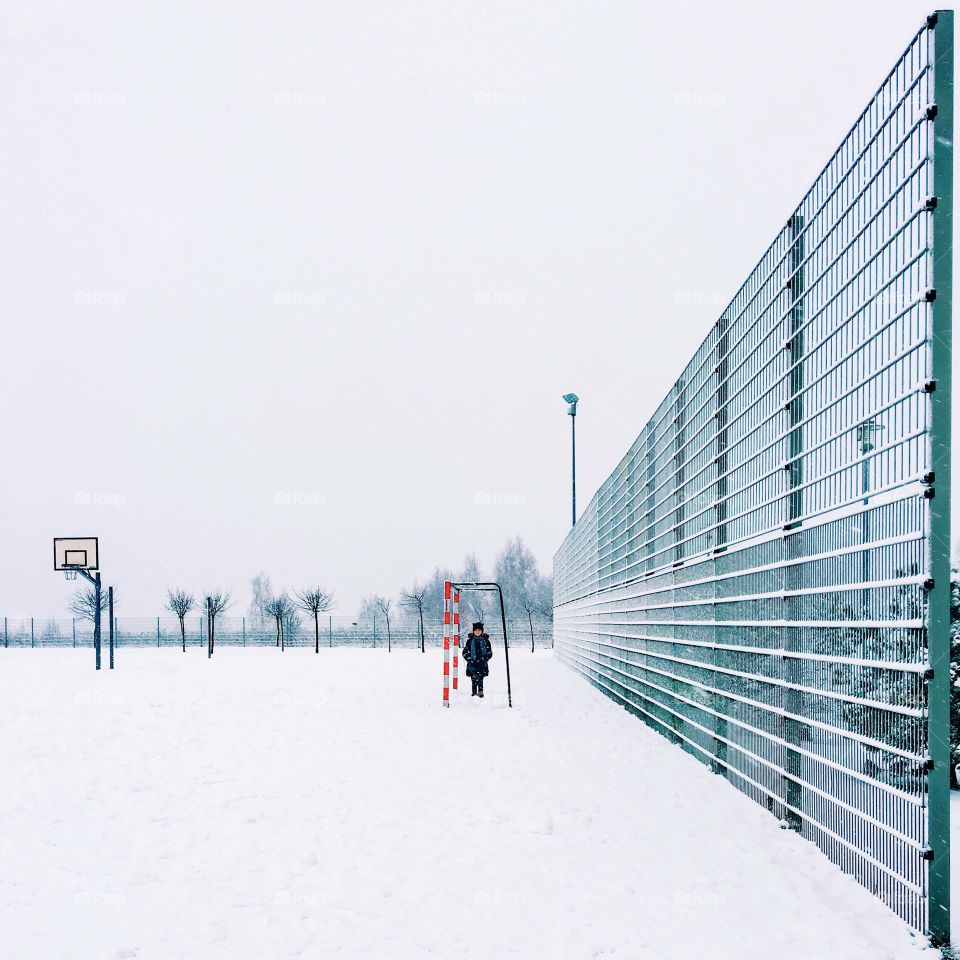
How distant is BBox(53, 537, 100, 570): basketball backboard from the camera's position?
3012 cm

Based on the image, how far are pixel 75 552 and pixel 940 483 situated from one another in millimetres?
30284

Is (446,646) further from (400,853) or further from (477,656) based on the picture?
(400,853)

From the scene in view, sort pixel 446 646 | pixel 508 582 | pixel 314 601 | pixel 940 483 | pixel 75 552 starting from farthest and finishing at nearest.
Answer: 1. pixel 508 582
2. pixel 314 601
3. pixel 75 552
4. pixel 446 646
5. pixel 940 483

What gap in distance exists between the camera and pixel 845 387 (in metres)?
5.30

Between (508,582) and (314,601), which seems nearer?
(314,601)

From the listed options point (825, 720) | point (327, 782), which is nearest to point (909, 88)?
point (825, 720)

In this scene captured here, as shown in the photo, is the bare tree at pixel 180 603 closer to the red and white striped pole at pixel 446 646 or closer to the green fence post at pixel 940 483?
the red and white striped pole at pixel 446 646

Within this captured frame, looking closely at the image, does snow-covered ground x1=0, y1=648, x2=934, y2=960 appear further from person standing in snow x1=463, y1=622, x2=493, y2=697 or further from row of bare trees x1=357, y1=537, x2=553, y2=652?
row of bare trees x1=357, y1=537, x2=553, y2=652

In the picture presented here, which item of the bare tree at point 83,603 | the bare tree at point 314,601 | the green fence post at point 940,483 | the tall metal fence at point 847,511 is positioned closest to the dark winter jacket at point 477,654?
the tall metal fence at point 847,511

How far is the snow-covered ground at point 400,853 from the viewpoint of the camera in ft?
14.8

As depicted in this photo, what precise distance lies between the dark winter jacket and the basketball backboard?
17861mm

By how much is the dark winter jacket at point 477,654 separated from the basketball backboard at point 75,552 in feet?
58.6

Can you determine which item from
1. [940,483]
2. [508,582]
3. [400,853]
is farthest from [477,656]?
[508,582]

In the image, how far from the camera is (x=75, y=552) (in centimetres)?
3044
